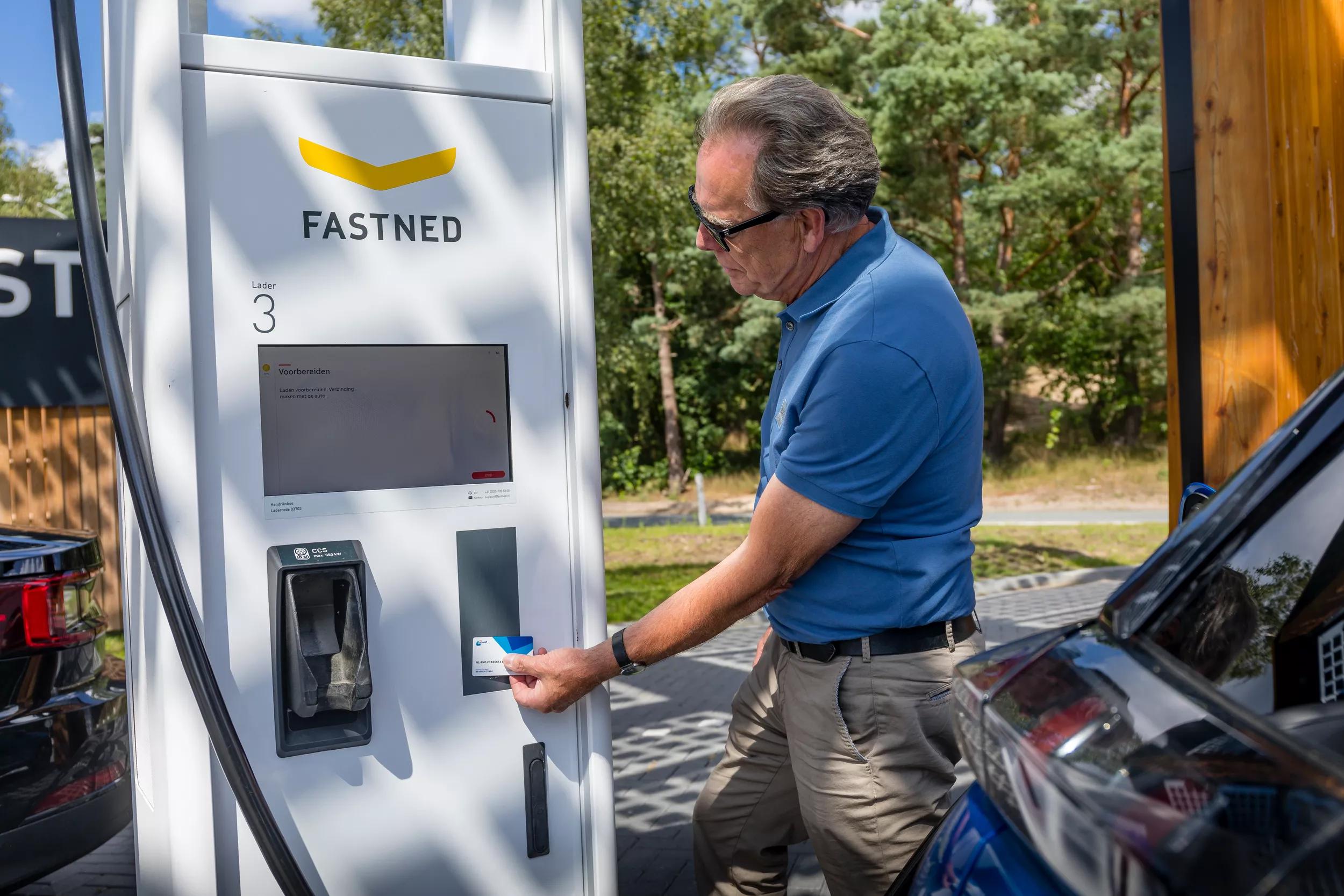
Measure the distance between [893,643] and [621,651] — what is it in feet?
1.62

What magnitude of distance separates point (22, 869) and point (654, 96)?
13.2m

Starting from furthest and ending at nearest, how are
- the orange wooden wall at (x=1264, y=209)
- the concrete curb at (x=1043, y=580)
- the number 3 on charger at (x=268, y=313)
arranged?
the concrete curb at (x=1043, y=580) < the orange wooden wall at (x=1264, y=209) < the number 3 on charger at (x=268, y=313)

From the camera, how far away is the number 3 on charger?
194 cm

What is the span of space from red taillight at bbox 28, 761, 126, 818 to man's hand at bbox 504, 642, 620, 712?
4.87 feet

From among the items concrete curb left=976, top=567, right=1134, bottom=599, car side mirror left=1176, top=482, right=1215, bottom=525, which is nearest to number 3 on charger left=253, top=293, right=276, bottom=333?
car side mirror left=1176, top=482, right=1215, bottom=525

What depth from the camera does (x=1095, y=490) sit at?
22812 mm

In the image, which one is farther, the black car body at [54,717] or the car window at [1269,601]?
the black car body at [54,717]

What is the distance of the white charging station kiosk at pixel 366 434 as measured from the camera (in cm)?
190

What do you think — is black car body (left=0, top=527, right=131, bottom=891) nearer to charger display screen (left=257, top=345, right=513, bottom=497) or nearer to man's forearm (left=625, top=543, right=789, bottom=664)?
charger display screen (left=257, top=345, right=513, bottom=497)

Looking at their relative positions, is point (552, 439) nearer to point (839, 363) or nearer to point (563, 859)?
point (839, 363)

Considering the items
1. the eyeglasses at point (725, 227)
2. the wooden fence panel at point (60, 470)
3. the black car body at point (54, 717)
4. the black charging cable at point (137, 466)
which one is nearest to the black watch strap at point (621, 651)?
the black charging cable at point (137, 466)

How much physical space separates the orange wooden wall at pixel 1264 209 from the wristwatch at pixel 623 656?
1.76m

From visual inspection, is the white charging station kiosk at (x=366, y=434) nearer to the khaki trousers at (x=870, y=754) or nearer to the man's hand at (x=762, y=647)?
the man's hand at (x=762, y=647)

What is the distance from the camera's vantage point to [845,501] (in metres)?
1.84
